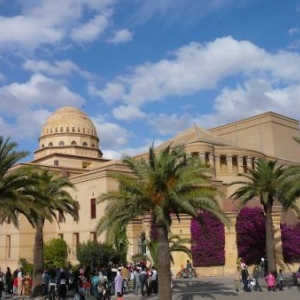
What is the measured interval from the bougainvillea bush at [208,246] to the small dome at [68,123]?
105ft

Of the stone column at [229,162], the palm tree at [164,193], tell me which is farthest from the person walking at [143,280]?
the stone column at [229,162]

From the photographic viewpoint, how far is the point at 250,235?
2930cm

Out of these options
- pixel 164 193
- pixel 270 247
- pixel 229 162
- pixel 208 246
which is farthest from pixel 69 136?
pixel 164 193

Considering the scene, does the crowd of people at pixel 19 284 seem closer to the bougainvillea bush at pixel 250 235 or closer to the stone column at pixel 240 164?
the bougainvillea bush at pixel 250 235

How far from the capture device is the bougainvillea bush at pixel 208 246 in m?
28.1

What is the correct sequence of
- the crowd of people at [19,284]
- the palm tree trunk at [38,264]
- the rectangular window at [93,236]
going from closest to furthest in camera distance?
1. the palm tree trunk at [38,264]
2. the crowd of people at [19,284]
3. the rectangular window at [93,236]

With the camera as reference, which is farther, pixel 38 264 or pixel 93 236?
pixel 93 236

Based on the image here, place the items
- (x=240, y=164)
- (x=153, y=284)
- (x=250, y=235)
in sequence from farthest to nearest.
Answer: (x=240, y=164)
(x=250, y=235)
(x=153, y=284)

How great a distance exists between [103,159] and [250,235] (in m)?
29.8

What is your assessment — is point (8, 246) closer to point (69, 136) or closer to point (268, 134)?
point (69, 136)

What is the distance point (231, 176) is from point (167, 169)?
29486mm

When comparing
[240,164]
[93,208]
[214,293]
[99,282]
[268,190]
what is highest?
[240,164]

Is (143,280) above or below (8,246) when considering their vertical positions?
below

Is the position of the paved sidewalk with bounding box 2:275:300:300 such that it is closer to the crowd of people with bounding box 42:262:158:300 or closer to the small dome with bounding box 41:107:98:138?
the crowd of people with bounding box 42:262:158:300
